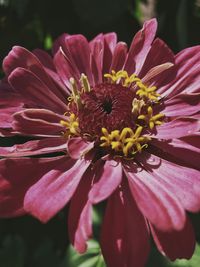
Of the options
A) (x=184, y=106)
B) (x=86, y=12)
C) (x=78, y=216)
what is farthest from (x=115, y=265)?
(x=86, y=12)

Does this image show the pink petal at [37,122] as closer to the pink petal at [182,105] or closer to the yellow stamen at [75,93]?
the yellow stamen at [75,93]

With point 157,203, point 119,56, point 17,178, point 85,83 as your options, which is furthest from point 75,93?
point 157,203

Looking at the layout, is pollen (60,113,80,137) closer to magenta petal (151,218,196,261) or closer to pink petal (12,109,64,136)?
pink petal (12,109,64,136)

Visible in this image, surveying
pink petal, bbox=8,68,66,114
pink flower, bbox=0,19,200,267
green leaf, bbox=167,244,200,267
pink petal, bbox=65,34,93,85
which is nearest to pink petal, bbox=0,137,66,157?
pink flower, bbox=0,19,200,267

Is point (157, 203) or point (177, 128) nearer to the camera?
point (157, 203)

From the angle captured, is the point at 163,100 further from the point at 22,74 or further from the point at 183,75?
the point at 22,74

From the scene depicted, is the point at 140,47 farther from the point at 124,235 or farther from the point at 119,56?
the point at 124,235
